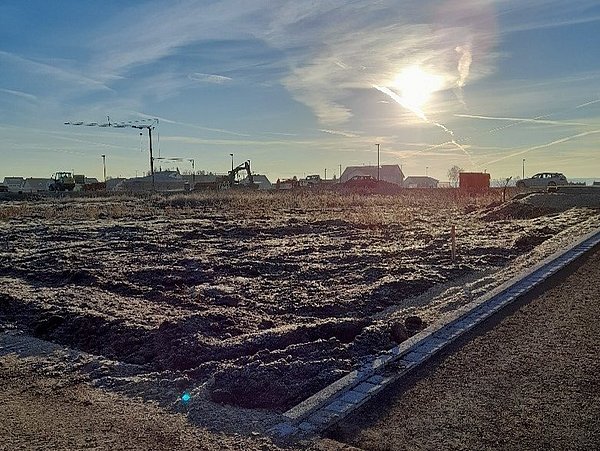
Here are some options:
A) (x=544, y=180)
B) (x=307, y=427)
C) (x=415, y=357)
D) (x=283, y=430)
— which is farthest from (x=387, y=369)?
(x=544, y=180)

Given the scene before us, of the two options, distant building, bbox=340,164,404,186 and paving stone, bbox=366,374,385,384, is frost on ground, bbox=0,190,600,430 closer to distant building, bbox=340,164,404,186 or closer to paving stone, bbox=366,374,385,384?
paving stone, bbox=366,374,385,384

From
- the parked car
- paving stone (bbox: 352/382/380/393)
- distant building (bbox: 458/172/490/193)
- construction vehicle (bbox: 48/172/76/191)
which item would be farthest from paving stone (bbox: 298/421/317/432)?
construction vehicle (bbox: 48/172/76/191)

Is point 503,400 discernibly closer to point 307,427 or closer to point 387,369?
point 387,369

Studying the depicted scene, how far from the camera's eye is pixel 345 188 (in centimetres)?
5812

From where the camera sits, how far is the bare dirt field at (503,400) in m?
3.96

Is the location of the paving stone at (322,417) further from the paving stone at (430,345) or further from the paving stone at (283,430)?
the paving stone at (430,345)

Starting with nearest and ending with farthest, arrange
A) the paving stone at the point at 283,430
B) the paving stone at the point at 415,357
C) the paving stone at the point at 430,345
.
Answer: the paving stone at the point at 283,430 < the paving stone at the point at 415,357 < the paving stone at the point at 430,345

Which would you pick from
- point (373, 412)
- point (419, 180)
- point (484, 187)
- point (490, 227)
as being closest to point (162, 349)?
point (373, 412)

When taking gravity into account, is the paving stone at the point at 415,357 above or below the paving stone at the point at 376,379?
above

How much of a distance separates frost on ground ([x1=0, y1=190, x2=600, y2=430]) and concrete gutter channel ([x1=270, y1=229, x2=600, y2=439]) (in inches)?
7.9

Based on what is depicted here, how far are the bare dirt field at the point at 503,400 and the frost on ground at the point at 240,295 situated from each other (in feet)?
2.65

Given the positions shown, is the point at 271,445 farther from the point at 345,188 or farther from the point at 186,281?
the point at 345,188

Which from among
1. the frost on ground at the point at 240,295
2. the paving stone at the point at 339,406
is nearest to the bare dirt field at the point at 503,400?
the paving stone at the point at 339,406

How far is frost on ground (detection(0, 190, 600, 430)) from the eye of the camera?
209 inches
